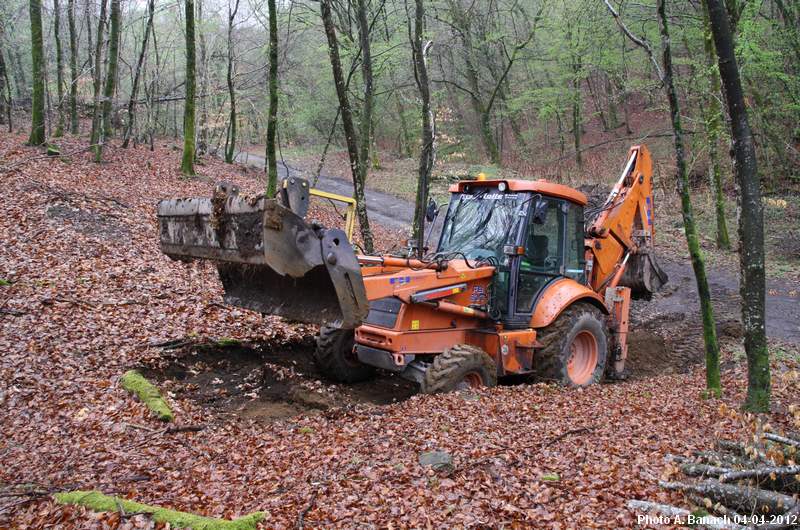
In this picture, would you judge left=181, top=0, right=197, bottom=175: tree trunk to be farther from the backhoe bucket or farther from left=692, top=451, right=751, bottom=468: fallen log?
left=692, top=451, right=751, bottom=468: fallen log

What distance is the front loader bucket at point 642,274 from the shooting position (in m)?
9.91

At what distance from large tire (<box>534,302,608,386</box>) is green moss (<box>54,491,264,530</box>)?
189 inches

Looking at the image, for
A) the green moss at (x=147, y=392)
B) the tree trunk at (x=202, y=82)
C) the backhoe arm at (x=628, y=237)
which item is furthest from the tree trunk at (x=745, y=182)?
the tree trunk at (x=202, y=82)

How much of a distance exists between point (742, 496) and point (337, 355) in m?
5.05

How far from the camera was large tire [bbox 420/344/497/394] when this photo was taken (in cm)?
685

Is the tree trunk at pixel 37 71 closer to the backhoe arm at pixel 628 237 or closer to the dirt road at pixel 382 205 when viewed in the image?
the dirt road at pixel 382 205


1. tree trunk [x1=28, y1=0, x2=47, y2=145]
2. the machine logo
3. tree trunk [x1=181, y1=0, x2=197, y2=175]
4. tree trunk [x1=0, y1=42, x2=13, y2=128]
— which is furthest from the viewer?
tree trunk [x1=0, y1=42, x2=13, y2=128]

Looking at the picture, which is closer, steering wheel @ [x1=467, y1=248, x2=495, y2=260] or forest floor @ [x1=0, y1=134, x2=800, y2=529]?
forest floor @ [x1=0, y1=134, x2=800, y2=529]

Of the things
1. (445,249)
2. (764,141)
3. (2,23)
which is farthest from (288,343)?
(2,23)

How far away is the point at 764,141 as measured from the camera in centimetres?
1895

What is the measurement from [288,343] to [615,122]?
1148 inches

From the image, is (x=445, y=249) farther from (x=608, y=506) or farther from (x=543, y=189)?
(x=608, y=506)

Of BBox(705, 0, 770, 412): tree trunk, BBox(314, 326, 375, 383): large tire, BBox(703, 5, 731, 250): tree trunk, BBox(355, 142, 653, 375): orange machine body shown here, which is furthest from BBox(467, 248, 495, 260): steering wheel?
BBox(703, 5, 731, 250): tree trunk

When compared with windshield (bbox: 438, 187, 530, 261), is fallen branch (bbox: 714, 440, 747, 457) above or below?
below
